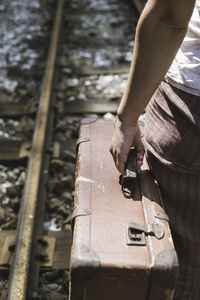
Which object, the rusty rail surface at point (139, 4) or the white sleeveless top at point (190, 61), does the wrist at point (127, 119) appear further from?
the rusty rail surface at point (139, 4)

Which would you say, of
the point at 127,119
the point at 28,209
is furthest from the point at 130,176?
the point at 28,209

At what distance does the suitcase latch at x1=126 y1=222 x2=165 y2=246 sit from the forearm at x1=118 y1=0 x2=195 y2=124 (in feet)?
1.69

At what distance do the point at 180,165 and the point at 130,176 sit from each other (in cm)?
25

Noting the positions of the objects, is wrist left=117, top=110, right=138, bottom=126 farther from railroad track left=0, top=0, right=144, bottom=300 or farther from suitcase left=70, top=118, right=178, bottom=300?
railroad track left=0, top=0, right=144, bottom=300

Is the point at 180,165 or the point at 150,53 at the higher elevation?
the point at 150,53

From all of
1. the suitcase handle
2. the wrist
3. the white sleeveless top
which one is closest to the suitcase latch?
the suitcase handle

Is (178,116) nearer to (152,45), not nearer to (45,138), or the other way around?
(152,45)

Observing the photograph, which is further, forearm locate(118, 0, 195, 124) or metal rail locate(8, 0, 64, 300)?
metal rail locate(8, 0, 64, 300)

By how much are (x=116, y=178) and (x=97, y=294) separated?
24.4 inches

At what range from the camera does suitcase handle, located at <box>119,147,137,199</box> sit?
2.10 metres

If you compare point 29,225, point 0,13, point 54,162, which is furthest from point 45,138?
point 0,13

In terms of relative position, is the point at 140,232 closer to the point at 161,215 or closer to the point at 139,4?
the point at 161,215

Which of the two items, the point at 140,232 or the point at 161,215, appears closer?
the point at 140,232

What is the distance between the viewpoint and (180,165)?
2.10 metres
